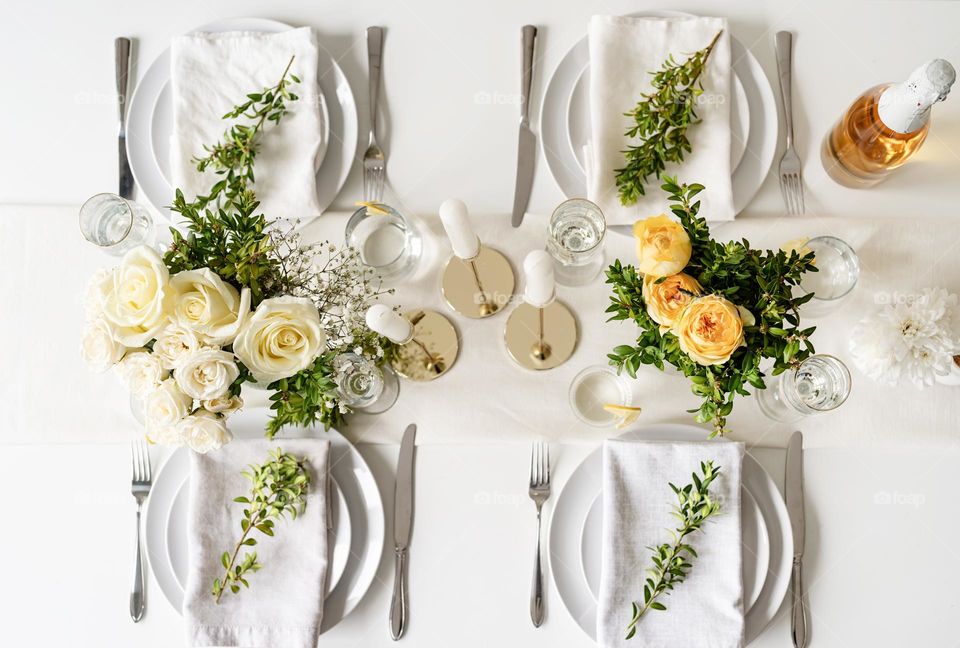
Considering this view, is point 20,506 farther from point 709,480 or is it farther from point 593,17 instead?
point 593,17

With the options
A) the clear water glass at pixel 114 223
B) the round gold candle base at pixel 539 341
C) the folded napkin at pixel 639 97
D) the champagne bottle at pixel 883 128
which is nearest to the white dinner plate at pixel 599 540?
the round gold candle base at pixel 539 341

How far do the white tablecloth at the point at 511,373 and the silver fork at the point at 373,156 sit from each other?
0.27 feet

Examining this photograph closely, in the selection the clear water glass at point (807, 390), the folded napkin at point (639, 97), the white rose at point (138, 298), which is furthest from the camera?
the folded napkin at point (639, 97)

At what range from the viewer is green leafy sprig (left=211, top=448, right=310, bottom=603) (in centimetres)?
109

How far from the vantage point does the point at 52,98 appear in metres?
1.27

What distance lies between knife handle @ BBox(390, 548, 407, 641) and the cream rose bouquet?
2.05 feet

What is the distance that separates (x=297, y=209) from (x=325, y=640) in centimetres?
83

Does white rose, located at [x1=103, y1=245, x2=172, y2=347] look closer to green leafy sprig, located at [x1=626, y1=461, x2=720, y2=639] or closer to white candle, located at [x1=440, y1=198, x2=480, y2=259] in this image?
white candle, located at [x1=440, y1=198, x2=480, y2=259]

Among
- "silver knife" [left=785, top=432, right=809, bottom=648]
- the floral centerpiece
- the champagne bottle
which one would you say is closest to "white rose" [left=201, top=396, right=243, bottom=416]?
the floral centerpiece

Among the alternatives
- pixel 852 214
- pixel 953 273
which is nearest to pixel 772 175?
pixel 852 214

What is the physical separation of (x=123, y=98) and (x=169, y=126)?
15 centimetres

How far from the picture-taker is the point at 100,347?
724mm

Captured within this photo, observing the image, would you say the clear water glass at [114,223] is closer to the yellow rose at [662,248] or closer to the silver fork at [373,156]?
the silver fork at [373,156]

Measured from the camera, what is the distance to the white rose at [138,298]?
690 millimetres
